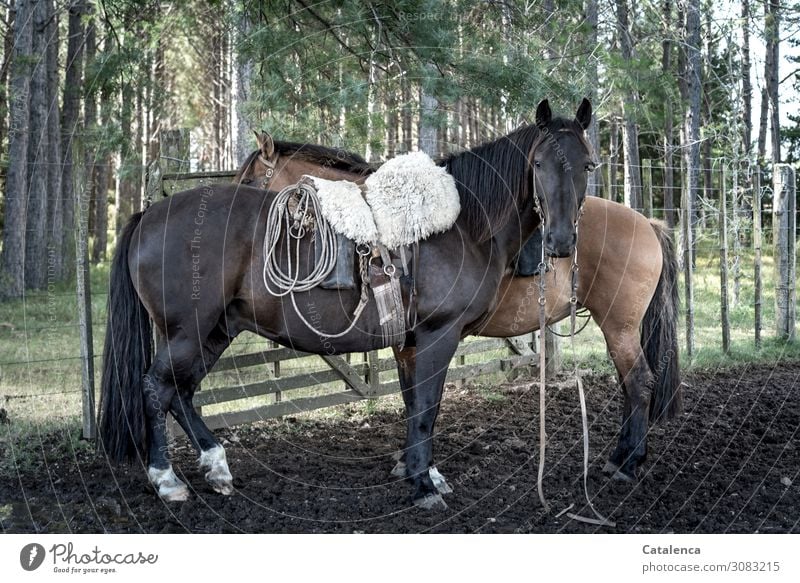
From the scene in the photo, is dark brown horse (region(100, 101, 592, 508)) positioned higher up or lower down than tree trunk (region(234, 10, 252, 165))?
lower down

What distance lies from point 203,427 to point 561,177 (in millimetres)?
2466

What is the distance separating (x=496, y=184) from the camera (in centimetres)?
429

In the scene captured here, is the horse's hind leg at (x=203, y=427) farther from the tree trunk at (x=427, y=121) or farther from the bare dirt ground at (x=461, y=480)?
the tree trunk at (x=427, y=121)

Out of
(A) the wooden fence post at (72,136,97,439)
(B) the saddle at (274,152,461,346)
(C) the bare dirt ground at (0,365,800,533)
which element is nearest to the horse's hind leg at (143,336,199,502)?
(C) the bare dirt ground at (0,365,800,533)

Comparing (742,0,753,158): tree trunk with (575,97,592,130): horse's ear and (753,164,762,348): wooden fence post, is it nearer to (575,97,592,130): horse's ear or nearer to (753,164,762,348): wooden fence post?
(753,164,762,348): wooden fence post

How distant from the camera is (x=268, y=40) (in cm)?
582

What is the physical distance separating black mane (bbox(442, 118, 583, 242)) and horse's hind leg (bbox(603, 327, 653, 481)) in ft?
4.62

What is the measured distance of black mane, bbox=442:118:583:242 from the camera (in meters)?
4.22

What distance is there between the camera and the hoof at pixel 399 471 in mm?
4691

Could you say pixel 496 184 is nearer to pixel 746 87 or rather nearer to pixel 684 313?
pixel 684 313

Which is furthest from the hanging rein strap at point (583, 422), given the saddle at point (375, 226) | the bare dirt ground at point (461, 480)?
the saddle at point (375, 226)

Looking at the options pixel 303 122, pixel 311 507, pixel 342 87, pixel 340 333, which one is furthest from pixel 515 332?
pixel 303 122

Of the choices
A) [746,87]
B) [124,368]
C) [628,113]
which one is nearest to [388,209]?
[124,368]

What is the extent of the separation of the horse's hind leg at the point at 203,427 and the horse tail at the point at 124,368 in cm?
21
